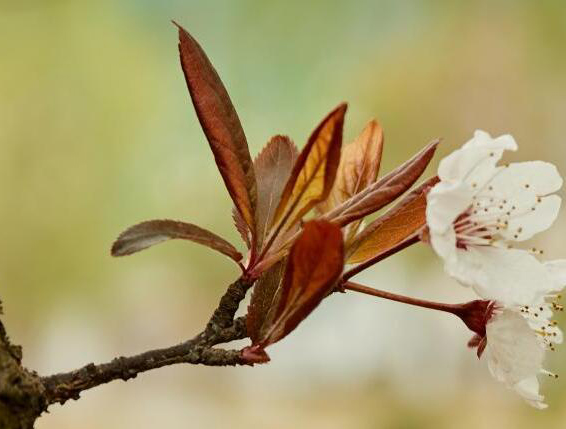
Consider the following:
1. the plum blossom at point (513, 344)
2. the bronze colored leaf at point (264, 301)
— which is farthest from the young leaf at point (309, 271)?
the plum blossom at point (513, 344)

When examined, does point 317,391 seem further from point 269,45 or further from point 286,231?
point 286,231

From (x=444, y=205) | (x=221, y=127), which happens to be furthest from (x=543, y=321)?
(x=221, y=127)

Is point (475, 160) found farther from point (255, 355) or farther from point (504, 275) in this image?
point (255, 355)

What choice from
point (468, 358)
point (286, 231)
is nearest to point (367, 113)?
point (468, 358)

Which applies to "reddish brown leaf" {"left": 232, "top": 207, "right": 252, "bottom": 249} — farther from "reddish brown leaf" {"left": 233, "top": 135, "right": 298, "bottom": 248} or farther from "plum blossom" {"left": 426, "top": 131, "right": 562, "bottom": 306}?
"plum blossom" {"left": 426, "top": 131, "right": 562, "bottom": 306}

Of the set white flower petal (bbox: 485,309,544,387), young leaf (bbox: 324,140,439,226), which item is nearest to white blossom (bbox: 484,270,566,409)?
white flower petal (bbox: 485,309,544,387)

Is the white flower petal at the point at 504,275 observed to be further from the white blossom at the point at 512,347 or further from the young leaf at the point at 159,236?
the young leaf at the point at 159,236
